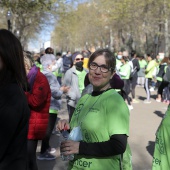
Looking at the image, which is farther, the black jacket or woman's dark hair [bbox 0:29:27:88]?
woman's dark hair [bbox 0:29:27:88]

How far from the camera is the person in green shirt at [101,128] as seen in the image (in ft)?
7.29

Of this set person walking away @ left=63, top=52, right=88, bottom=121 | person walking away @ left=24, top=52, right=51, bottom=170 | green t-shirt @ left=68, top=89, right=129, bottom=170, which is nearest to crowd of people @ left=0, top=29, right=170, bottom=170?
green t-shirt @ left=68, top=89, right=129, bottom=170

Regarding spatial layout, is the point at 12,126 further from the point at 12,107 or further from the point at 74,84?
the point at 74,84

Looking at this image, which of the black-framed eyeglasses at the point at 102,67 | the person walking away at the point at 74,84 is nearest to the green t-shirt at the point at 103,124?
the black-framed eyeglasses at the point at 102,67

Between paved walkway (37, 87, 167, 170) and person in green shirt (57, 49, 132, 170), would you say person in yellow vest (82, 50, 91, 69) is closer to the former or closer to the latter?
paved walkway (37, 87, 167, 170)

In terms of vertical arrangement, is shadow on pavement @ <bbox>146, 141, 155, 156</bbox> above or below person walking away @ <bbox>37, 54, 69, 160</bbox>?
below

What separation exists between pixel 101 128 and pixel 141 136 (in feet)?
18.6

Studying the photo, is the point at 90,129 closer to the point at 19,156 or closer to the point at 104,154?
the point at 104,154

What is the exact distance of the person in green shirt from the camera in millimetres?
2221

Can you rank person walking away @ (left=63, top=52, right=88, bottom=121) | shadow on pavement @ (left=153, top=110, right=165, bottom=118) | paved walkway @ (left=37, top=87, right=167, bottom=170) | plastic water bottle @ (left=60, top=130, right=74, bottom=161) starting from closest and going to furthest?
plastic water bottle @ (left=60, top=130, right=74, bottom=161) → paved walkway @ (left=37, top=87, right=167, bottom=170) → person walking away @ (left=63, top=52, right=88, bottom=121) → shadow on pavement @ (left=153, top=110, right=165, bottom=118)

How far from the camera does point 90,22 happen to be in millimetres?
51938

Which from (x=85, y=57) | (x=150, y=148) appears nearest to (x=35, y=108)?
(x=150, y=148)

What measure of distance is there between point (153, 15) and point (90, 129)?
2697 centimetres

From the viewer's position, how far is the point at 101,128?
2275 mm
